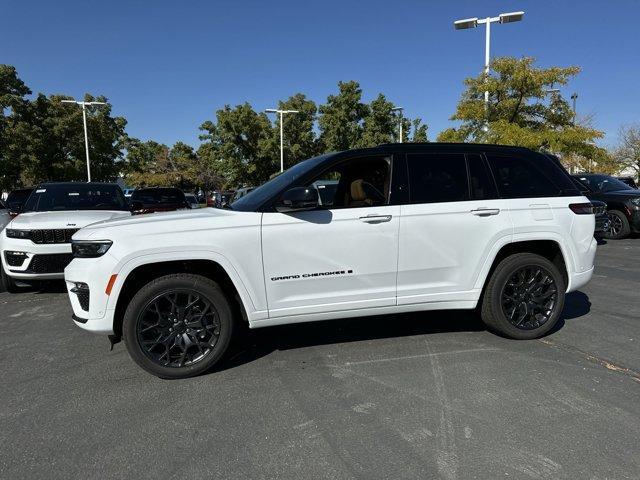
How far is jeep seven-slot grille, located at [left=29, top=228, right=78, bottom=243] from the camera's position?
630 centimetres

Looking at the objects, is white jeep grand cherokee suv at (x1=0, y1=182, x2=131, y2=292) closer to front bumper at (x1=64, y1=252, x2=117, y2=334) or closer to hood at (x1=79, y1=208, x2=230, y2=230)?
hood at (x1=79, y1=208, x2=230, y2=230)

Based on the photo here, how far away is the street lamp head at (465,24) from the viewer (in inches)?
634

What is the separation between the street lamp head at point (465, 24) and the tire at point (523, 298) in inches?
568

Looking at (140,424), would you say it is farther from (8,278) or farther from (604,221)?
(604,221)

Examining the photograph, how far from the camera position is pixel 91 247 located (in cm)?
357

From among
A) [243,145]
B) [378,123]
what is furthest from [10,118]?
[378,123]

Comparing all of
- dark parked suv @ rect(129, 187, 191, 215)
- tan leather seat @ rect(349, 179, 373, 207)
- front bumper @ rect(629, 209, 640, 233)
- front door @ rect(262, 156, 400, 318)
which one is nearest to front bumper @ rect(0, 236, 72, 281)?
front door @ rect(262, 156, 400, 318)

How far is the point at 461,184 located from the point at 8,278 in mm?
6650

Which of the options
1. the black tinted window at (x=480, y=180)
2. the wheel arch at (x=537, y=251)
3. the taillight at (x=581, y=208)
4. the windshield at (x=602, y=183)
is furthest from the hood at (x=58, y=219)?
the windshield at (x=602, y=183)

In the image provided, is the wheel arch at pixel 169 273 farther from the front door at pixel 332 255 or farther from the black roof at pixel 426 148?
the black roof at pixel 426 148

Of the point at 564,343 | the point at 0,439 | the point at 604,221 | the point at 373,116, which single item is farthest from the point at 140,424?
the point at 373,116

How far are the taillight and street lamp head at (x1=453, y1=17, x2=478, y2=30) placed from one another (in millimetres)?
13989

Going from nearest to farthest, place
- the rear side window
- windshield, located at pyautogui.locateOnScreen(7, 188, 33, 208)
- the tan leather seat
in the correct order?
the tan leather seat → the rear side window → windshield, located at pyautogui.locateOnScreen(7, 188, 33, 208)

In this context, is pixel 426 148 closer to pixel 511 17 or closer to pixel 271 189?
pixel 271 189
